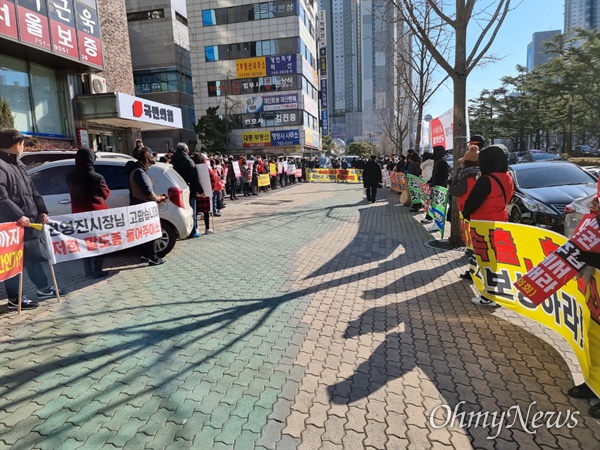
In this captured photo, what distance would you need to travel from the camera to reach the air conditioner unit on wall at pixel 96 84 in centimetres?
1639

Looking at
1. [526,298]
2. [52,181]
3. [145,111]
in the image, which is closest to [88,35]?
[145,111]

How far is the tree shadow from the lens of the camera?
2736 mm

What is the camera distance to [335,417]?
266 centimetres

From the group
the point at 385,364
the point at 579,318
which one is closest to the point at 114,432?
the point at 385,364

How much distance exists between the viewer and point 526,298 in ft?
11.6

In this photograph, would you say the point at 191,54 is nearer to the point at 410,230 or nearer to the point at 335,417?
the point at 410,230

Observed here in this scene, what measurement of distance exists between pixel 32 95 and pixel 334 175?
63.2 ft

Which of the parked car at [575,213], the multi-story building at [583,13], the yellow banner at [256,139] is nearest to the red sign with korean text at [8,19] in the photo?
the parked car at [575,213]

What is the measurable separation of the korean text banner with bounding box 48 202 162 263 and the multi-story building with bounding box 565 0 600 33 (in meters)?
97.9

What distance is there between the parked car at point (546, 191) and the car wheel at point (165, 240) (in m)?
6.92

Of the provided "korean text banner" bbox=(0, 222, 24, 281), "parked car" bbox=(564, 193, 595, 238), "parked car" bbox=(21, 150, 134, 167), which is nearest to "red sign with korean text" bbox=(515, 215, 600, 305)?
"parked car" bbox=(564, 193, 595, 238)

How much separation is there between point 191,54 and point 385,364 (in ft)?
162

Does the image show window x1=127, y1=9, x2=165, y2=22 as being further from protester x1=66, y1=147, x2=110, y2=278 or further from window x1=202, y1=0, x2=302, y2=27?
protester x1=66, y1=147, x2=110, y2=278

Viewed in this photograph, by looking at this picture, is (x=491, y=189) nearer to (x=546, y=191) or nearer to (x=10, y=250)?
(x=546, y=191)
